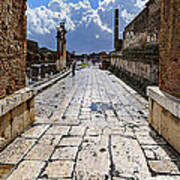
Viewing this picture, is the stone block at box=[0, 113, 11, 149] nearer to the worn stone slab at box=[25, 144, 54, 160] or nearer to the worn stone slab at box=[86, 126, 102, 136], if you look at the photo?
the worn stone slab at box=[25, 144, 54, 160]

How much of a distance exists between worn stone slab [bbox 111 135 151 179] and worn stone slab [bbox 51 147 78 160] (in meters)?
0.60

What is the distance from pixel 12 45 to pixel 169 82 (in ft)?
9.35

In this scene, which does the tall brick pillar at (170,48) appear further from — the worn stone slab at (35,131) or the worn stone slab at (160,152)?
the worn stone slab at (35,131)

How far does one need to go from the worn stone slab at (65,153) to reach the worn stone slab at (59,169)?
0.36 ft

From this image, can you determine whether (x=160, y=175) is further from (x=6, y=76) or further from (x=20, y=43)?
(x=20, y=43)

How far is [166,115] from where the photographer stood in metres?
3.41

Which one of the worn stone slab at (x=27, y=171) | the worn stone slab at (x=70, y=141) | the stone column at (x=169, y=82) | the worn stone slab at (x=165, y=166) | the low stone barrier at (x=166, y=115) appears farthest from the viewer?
the worn stone slab at (x=70, y=141)

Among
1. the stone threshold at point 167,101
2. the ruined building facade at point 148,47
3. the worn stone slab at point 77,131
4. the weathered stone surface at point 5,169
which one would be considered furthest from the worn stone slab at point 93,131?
the ruined building facade at point 148,47

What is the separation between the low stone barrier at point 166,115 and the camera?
302 cm

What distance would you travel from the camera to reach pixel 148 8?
907 centimetres

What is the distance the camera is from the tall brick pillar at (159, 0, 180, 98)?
3182 millimetres

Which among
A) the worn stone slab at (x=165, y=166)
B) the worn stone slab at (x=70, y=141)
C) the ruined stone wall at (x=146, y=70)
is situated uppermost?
the ruined stone wall at (x=146, y=70)

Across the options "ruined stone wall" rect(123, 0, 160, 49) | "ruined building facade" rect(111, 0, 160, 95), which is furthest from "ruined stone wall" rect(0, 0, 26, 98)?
"ruined stone wall" rect(123, 0, 160, 49)

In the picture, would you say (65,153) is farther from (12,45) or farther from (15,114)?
(12,45)
